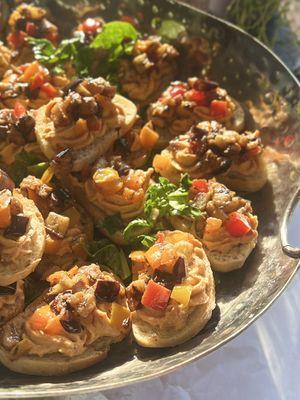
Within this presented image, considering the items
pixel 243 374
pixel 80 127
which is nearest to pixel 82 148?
pixel 80 127

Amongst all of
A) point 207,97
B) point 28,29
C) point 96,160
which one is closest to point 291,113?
point 207,97

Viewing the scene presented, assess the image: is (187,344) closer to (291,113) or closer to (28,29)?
(291,113)

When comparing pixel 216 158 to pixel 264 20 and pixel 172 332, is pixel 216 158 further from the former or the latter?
pixel 264 20

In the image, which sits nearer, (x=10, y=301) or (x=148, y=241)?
(x=10, y=301)

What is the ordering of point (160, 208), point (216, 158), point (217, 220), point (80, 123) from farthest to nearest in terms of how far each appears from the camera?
point (216, 158)
point (80, 123)
point (160, 208)
point (217, 220)

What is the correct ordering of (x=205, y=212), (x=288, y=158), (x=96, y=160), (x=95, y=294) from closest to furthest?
(x=95, y=294), (x=205, y=212), (x=96, y=160), (x=288, y=158)

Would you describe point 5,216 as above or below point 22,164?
above
